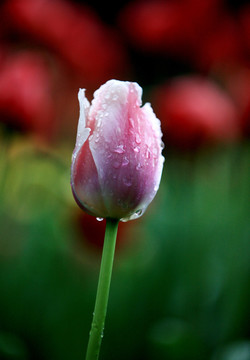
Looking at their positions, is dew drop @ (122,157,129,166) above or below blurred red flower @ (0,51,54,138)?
below

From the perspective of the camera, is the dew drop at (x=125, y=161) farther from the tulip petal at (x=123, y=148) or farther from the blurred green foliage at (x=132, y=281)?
the blurred green foliage at (x=132, y=281)

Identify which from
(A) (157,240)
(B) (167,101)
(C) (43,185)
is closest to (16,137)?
(B) (167,101)

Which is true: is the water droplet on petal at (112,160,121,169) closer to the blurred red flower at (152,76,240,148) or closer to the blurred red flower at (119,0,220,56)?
the blurred red flower at (152,76,240,148)

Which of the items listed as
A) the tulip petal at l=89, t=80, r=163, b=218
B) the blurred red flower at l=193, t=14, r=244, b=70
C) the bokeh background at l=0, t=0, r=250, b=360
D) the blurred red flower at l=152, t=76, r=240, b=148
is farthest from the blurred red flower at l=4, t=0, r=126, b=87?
the tulip petal at l=89, t=80, r=163, b=218

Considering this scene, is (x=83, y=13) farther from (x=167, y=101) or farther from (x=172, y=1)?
(x=167, y=101)

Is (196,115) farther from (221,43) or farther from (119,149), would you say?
(119,149)

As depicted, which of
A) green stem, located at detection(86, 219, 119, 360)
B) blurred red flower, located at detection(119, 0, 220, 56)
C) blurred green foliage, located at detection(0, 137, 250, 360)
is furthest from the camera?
blurred red flower, located at detection(119, 0, 220, 56)

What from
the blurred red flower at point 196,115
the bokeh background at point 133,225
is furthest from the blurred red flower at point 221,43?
the blurred red flower at point 196,115
